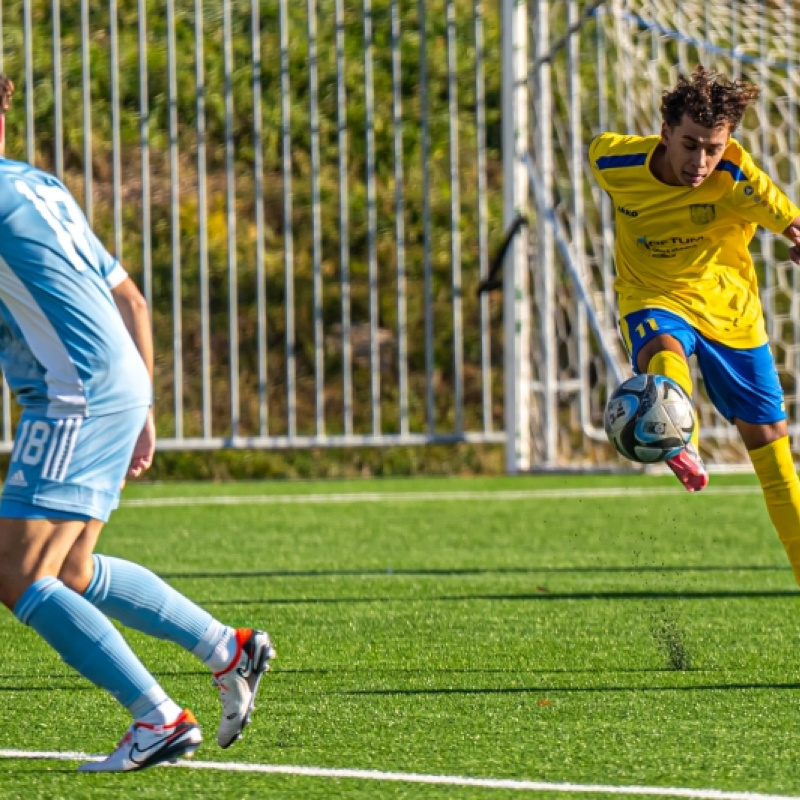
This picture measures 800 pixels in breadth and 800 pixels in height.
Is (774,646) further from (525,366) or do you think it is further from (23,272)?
(525,366)

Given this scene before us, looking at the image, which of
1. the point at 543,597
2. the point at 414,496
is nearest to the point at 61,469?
the point at 543,597

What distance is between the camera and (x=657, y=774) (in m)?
3.49

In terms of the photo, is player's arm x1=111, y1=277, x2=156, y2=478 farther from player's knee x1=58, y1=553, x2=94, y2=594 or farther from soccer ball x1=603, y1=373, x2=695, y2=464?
soccer ball x1=603, y1=373, x2=695, y2=464

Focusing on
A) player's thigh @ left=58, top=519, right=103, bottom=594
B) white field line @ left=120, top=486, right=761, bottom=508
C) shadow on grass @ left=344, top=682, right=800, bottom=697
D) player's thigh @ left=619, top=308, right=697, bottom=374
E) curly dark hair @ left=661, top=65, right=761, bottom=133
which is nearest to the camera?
player's thigh @ left=58, top=519, right=103, bottom=594

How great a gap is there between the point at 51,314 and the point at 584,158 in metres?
9.70

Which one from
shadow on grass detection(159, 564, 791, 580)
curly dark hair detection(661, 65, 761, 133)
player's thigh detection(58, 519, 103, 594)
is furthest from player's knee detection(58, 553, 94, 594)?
shadow on grass detection(159, 564, 791, 580)

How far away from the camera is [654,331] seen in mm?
5195

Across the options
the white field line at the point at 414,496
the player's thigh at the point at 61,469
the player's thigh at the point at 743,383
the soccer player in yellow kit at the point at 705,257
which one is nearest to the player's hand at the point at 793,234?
the soccer player in yellow kit at the point at 705,257

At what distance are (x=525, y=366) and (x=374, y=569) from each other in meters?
4.35

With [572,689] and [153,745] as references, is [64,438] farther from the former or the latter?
[572,689]

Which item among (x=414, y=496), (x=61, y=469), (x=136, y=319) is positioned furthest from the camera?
(x=414, y=496)

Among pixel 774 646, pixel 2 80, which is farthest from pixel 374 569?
pixel 2 80

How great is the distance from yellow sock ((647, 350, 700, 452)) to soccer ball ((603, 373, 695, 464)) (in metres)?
0.09

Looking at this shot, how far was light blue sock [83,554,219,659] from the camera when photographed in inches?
144
